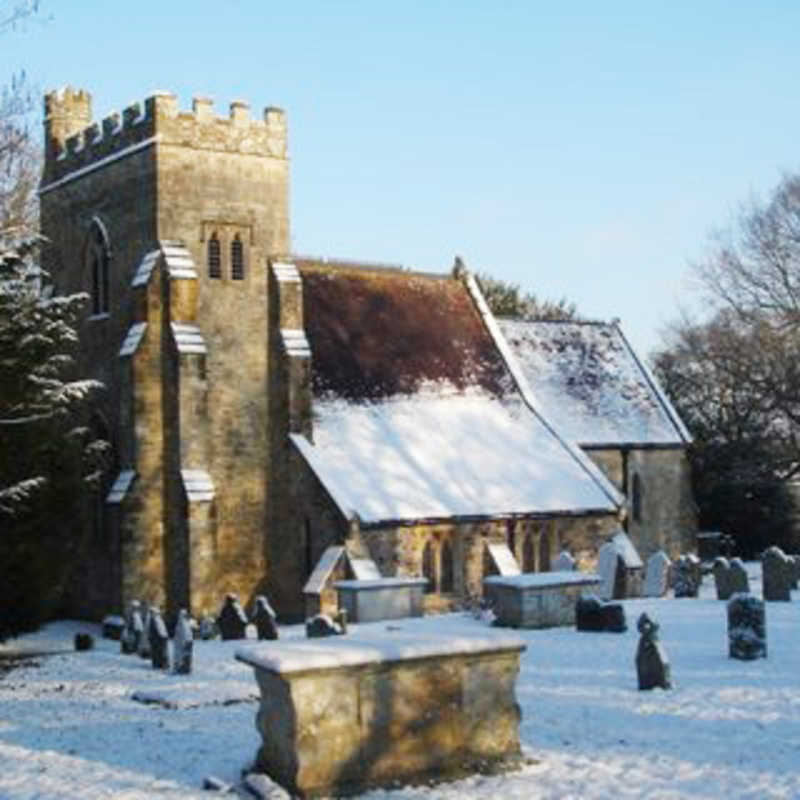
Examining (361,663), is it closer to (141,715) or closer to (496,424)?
(141,715)

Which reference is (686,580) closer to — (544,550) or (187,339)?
(544,550)

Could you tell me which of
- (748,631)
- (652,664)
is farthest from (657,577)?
(652,664)

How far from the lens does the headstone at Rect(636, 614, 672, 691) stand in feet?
47.7

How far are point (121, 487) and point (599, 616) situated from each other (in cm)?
1185

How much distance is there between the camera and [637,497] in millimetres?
34562

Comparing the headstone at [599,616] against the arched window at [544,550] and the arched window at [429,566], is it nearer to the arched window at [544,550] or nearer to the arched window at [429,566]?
the arched window at [429,566]

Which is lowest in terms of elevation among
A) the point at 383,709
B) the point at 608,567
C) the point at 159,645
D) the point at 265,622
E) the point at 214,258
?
the point at 159,645

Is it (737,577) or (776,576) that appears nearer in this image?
(776,576)

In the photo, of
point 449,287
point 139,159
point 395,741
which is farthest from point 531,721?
point 449,287

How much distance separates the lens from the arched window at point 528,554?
29.7 metres

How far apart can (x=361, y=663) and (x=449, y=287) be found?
24929mm

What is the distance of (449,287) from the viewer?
3488 cm

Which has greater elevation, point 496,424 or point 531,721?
point 496,424

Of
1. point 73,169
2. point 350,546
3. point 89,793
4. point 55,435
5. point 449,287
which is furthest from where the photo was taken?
point 449,287
